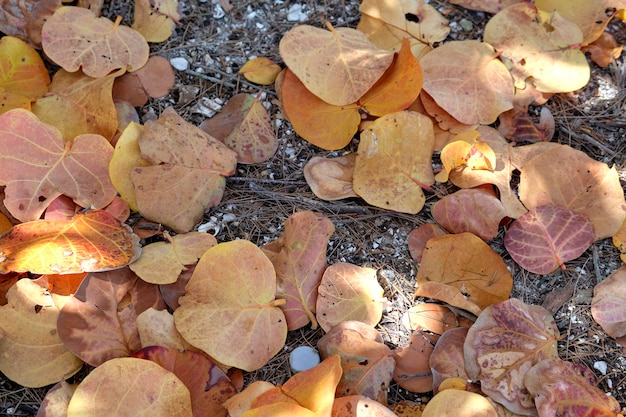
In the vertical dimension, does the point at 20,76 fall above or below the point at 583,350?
above

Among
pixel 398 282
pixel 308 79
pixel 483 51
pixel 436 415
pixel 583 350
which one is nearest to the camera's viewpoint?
pixel 436 415

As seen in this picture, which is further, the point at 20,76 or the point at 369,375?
the point at 20,76

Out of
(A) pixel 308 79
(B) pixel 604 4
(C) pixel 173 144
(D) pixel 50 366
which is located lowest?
(D) pixel 50 366

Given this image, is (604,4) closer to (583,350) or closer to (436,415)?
(583,350)

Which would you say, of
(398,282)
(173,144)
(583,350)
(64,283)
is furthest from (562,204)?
(64,283)

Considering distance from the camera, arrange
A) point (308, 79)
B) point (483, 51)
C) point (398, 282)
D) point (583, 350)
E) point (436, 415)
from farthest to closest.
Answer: point (483, 51), point (308, 79), point (398, 282), point (583, 350), point (436, 415)

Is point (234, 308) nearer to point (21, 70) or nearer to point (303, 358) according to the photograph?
point (303, 358)

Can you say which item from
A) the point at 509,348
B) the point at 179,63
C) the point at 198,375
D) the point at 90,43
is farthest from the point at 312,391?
the point at 90,43
